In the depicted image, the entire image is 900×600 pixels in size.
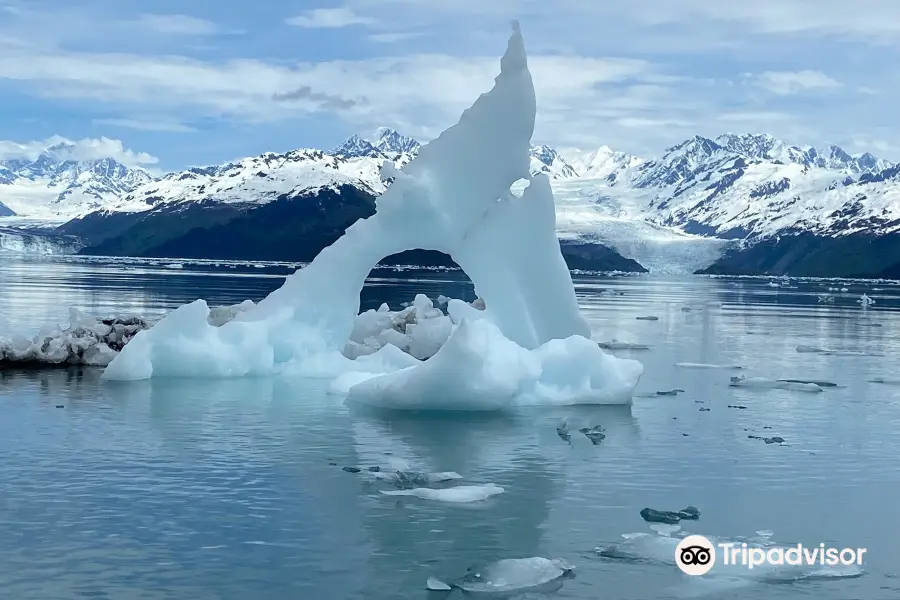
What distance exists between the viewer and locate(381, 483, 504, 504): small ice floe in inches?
496

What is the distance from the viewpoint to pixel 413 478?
13383 millimetres

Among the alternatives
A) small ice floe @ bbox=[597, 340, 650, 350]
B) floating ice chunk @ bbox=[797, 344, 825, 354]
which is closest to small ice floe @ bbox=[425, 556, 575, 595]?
small ice floe @ bbox=[597, 340, 650, 350]

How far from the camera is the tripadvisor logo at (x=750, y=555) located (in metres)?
10.4

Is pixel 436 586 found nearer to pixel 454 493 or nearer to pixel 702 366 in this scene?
pixel 454 493

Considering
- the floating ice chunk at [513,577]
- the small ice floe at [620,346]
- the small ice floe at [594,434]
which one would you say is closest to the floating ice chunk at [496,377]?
the small ice floe at [594,434]

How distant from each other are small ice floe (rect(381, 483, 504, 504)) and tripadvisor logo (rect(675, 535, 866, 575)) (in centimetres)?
266

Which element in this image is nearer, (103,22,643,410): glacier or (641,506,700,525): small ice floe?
(641,506,700,525): small ice floe

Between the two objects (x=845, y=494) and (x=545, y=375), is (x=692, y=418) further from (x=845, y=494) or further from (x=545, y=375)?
(x=845, y=494)

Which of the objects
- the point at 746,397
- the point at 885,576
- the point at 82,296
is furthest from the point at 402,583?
the point at 82,296

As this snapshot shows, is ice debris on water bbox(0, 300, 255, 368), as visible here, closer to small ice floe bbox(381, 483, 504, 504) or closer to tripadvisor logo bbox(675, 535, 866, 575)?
small ice floe bbox(381, 483, 504, 504)

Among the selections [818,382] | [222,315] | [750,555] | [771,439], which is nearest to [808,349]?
[818,382]

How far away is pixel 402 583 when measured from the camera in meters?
9.69

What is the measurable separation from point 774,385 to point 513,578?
1532 centimetres

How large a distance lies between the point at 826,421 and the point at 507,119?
9.16 metres
